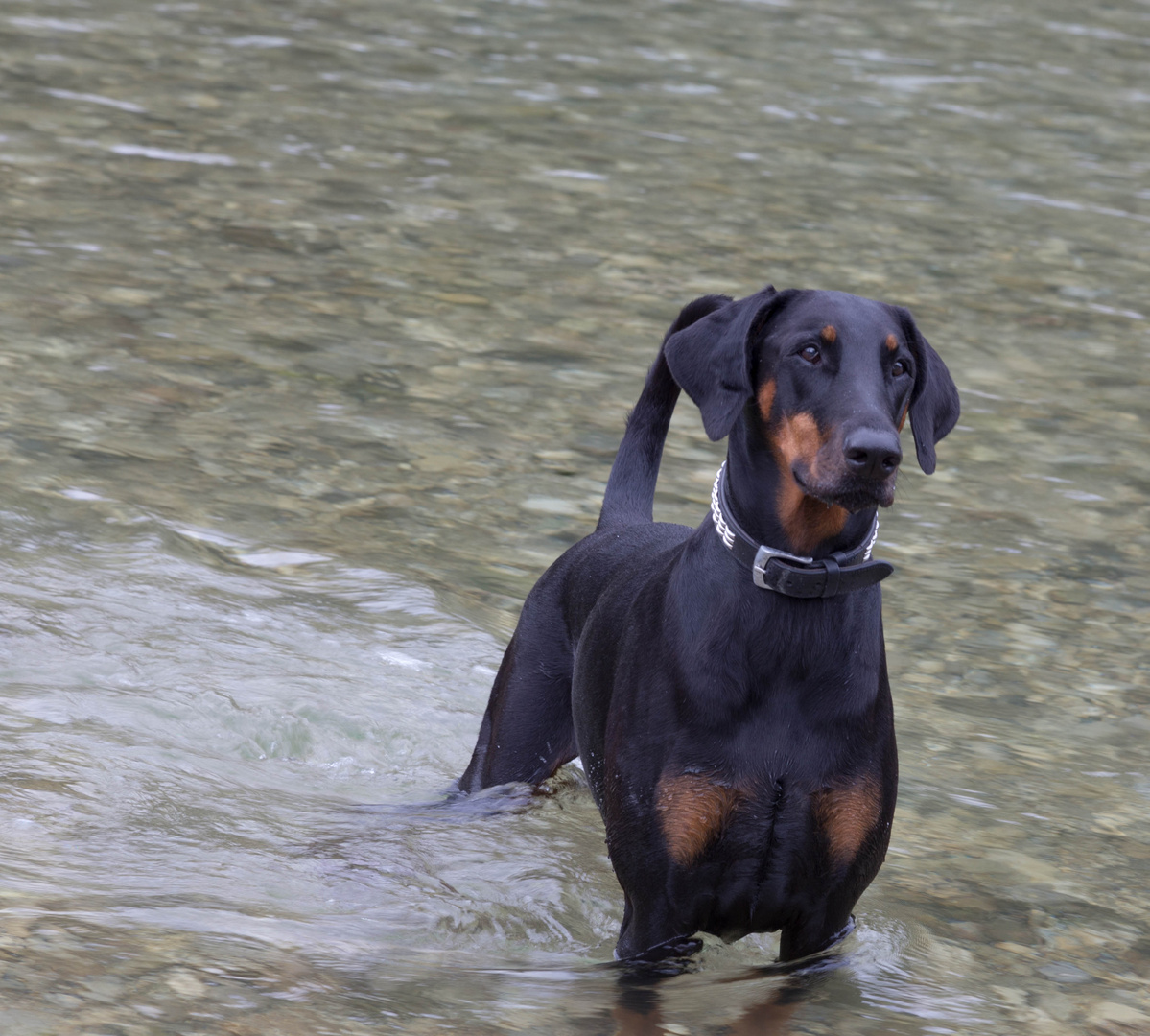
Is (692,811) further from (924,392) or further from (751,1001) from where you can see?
(924,392)

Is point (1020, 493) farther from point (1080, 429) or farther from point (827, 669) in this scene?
point (827, 669)

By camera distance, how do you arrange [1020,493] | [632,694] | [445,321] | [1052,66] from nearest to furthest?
1. [632,694]
2. [1020,493]
3. [445,321]
4. [1052,66]

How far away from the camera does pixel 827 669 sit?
125 inches

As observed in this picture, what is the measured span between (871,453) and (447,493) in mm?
3589

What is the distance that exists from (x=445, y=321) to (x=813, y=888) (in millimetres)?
5362

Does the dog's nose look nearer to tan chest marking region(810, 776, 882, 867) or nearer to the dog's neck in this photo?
the dog's neck

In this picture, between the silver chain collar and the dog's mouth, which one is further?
the silver chain collar

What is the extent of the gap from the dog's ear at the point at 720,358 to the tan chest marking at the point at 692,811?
64 centimetres

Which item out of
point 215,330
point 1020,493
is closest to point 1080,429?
point 1020,493

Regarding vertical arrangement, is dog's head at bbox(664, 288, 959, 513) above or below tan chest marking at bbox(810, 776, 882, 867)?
above

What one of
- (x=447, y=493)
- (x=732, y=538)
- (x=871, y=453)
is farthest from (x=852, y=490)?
(x=447, y=493)

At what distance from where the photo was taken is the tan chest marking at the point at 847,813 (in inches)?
124

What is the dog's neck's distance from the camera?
125 inches

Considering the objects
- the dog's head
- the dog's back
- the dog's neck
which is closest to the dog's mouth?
the dog's head
